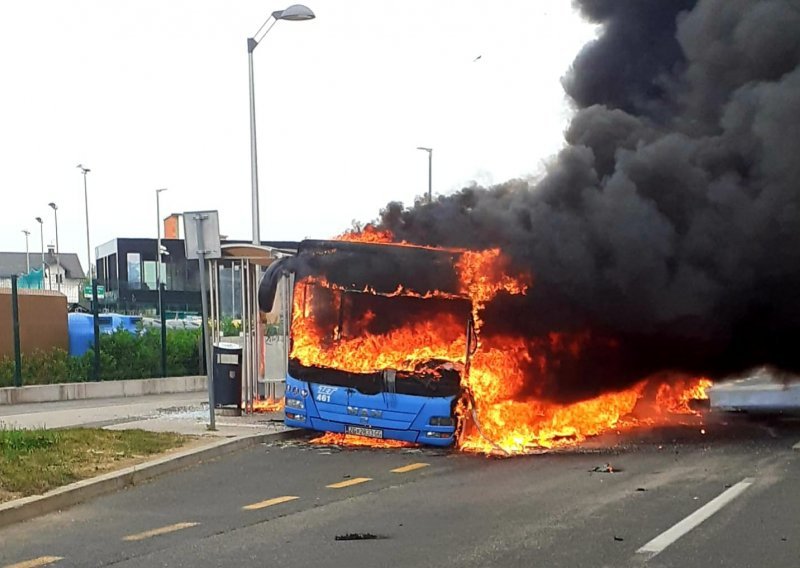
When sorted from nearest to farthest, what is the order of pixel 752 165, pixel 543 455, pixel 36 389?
pixel 543 455 < pixel 752 165 < pixel 36 389

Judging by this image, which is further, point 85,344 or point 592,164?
point 85,344

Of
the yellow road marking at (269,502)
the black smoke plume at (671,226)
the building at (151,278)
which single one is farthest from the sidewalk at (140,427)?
the black smoke plume at (671,226)

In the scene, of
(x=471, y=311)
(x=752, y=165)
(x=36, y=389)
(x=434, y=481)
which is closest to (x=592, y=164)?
(x=752, y=165)

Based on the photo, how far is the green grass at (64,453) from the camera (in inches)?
360

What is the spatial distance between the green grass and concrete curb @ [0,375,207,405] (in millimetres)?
8081

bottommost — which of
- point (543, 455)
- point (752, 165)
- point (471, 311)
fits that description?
point (543, 455)

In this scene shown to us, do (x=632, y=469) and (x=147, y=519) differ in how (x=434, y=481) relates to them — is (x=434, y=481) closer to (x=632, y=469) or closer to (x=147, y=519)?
(x=632, y=469)

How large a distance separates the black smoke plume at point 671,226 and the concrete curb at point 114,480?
334 centimetres

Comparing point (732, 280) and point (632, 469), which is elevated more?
point (732, 280)

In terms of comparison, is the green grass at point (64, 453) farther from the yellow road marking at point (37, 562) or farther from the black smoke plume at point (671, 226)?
the black smoke plume at point (671, 226)

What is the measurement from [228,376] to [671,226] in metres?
6.34

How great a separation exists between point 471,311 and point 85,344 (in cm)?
1278

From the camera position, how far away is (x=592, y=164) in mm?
14180

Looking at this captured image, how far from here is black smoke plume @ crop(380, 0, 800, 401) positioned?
515 inches
